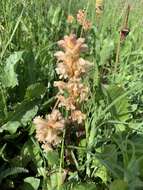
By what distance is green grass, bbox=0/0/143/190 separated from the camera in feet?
4.88

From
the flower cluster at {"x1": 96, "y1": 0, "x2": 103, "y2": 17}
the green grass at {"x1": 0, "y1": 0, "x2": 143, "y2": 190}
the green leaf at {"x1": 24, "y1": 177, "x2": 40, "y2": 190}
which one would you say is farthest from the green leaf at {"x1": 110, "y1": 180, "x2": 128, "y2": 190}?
the flower cluster at {"x1": 96, "y1": 0, "x2": 103, "y2": 17}

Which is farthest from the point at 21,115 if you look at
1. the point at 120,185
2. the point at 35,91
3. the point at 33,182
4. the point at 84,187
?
the point at 120,185

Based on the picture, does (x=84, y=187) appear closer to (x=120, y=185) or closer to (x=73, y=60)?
(x=120, y=185)

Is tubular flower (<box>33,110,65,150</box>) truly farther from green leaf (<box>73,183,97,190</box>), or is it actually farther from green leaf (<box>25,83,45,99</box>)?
green leaf (<box>25,83,45,99</box>)

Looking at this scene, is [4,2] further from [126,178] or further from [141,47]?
[126,178]

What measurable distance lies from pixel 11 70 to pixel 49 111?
216 mm

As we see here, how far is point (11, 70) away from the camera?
1.81m

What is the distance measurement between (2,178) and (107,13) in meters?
1.60

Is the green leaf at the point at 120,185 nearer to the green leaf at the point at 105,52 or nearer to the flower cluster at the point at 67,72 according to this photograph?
the flower cluster at the point at 67,72

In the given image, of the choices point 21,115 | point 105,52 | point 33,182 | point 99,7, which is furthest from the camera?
point 99,7

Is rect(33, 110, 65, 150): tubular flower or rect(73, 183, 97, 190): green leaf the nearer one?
rect(33, 110, 65, 150): tubular flower

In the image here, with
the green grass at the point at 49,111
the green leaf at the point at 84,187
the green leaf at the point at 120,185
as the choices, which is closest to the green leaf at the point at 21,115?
the green grass at the point at 49,111

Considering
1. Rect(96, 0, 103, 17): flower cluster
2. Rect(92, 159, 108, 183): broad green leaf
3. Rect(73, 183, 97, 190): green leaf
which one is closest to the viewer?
Rect(73, 183, 97, 190): green leaf

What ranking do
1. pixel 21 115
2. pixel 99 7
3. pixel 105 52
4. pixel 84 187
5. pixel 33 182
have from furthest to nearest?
pixel 99 7, pixel 105 52, pixel 21 115, pixel 33 182, pixel 84 187
